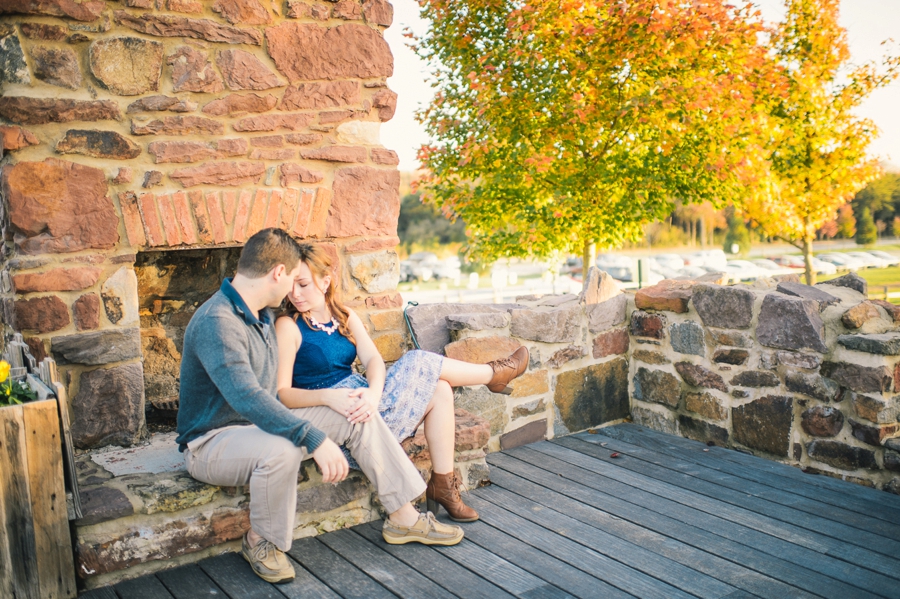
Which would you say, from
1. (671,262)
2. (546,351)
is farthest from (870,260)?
(546,351)

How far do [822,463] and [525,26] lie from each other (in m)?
4.61

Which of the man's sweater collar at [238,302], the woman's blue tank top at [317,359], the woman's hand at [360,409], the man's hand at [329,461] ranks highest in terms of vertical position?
the man's sweater collar at [238,302]

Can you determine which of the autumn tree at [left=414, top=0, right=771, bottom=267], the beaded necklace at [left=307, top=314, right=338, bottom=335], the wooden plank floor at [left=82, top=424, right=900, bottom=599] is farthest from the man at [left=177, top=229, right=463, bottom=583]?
the autumn tree at [left=414, top=0, right=771, bottom=267]

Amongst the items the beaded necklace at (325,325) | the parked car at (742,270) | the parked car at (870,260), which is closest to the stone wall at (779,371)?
the beaded necklace at (325,325)

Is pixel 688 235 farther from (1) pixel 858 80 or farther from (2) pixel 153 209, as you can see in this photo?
(2) pixel 153 209

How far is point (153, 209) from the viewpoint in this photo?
2.95m

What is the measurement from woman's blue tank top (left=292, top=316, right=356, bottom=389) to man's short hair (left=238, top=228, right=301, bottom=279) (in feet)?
1.16

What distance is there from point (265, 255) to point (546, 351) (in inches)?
76.7

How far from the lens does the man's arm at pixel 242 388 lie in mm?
2367

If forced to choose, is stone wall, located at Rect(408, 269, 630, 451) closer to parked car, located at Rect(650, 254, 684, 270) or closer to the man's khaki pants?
the man's khaki pants

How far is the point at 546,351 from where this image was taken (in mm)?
3998

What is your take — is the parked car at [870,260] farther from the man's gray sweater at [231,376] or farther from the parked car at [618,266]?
the man's gray sweater at [231,376]

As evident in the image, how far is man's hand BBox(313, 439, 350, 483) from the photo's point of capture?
7.83 ft

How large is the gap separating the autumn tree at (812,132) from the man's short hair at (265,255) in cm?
722
